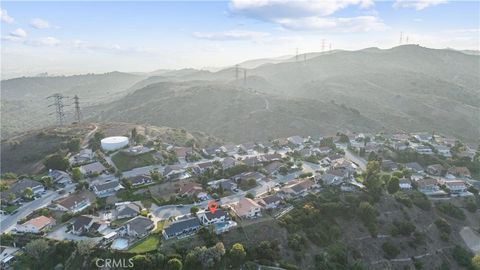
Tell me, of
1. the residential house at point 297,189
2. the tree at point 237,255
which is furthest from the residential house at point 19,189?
the residential house at point 297,189

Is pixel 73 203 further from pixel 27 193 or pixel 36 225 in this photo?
pixel 27 193

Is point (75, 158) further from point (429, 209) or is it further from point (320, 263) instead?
point (429, 209)

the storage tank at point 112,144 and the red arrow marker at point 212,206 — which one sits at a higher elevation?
the storage tank at point 112,144

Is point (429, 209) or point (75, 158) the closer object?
point (429, 209)

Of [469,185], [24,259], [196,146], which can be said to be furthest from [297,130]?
[24,259]

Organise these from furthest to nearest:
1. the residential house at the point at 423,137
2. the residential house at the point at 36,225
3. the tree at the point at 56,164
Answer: the residential house at the point at 423,137
the tree at the point at 56,164
the residential house at the point at 36,225

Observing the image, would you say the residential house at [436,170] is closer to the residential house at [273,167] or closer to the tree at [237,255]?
the residential house at [273,167]

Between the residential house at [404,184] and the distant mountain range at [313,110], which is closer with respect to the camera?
the residential house at [404,184]
